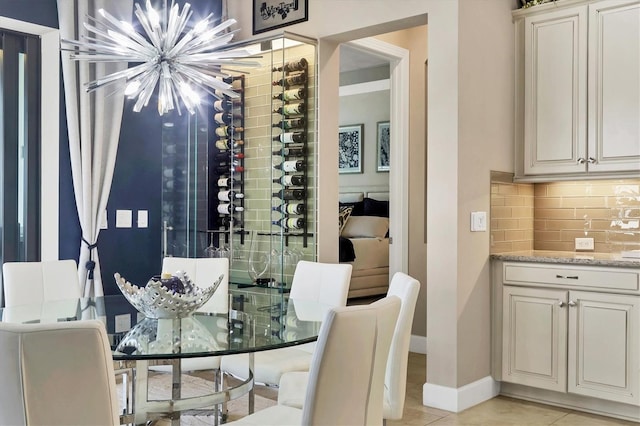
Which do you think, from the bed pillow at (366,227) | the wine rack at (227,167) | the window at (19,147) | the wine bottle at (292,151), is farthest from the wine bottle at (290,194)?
the bed pillow at (366,227)

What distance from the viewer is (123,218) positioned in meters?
4.63

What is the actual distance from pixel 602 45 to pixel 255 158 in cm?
241

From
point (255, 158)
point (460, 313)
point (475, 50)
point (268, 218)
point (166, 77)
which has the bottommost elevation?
point (460, 313)

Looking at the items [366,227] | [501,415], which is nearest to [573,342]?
[501,415]

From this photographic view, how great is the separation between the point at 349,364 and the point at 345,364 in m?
0.02

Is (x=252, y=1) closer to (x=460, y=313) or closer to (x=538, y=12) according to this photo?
(x=538, y=12)

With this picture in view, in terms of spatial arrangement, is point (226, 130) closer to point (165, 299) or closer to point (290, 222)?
point (290, 222)

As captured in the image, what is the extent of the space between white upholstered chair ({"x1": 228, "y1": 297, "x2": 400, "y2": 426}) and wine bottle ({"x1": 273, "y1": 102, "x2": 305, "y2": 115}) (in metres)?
2.68

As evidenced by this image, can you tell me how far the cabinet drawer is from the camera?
3514 millimetres

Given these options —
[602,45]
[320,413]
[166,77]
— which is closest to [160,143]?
[166,77]

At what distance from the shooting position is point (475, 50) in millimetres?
3875

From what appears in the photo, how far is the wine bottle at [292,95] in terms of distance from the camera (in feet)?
14.4

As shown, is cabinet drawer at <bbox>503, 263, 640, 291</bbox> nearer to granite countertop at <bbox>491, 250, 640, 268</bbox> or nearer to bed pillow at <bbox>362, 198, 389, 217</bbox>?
granite countertop at <bbox>491, 250, 640, 268</bbox>

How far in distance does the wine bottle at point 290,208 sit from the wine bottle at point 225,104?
34.4 inches
